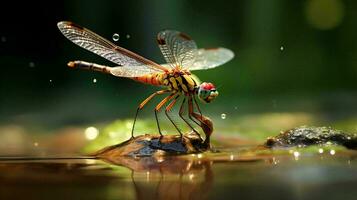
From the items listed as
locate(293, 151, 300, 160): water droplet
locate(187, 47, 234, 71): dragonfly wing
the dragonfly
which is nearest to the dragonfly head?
the dragonfly

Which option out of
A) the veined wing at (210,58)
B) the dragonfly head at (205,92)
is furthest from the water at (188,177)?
the veined wing at (210,58)

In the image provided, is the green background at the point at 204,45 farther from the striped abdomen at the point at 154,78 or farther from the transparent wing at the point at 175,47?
the transparent wing at the point at 175,47

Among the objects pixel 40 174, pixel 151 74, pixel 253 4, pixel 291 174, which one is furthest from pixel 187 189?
pixel 253 4

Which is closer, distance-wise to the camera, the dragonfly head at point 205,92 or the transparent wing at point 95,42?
the dragonfly head at point 205,92

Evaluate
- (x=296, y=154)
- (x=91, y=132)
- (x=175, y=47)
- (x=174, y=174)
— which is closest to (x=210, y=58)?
(x=175, y=47)

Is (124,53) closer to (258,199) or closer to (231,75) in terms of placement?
(258,199)

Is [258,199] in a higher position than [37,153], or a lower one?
lower
